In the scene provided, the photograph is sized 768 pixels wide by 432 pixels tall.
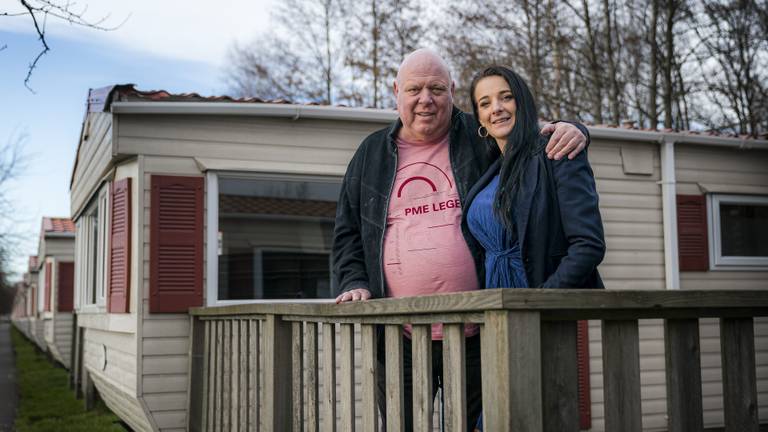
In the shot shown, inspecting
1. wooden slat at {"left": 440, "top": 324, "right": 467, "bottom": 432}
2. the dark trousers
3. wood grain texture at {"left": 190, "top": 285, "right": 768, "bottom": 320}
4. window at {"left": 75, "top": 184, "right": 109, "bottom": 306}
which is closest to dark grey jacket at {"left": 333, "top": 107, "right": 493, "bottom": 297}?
the dark trousers

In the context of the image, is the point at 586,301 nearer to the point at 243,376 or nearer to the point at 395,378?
→ the point at 395,378

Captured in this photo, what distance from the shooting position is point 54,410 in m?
9.59

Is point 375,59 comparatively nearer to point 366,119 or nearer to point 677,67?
point 677,67

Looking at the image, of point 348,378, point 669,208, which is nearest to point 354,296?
point 348,378

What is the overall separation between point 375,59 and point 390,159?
15717 mm

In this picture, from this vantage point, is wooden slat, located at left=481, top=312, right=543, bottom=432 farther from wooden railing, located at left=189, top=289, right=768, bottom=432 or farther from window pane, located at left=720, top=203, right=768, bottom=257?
window pane, located at left=720, top=203, right=768, bottom=257

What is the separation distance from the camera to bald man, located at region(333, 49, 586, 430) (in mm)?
2652

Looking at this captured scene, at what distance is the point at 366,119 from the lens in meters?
6.71

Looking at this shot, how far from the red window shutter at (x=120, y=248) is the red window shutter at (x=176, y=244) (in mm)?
232

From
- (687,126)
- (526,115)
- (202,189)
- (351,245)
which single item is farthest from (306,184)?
(687,126)

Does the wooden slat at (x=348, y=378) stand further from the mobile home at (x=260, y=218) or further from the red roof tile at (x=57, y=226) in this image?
the red roof tile at (x=57, y=226)

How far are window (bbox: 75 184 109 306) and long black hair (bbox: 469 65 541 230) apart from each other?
5.34 meters

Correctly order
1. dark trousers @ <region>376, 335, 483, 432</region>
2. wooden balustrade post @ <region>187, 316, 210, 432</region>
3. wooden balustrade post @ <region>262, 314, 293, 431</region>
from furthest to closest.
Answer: wooden balustrade post @ <region>187, 316, 210, 432</region>, wooden balustrade post @ <region>262, 314, 293, 431</region>, dark trousers @ <region>376, 335, 483, 432</region>

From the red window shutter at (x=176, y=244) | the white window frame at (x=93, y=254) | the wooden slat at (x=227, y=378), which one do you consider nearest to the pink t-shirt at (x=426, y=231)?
the wooden slat at (x=227, y=378)
